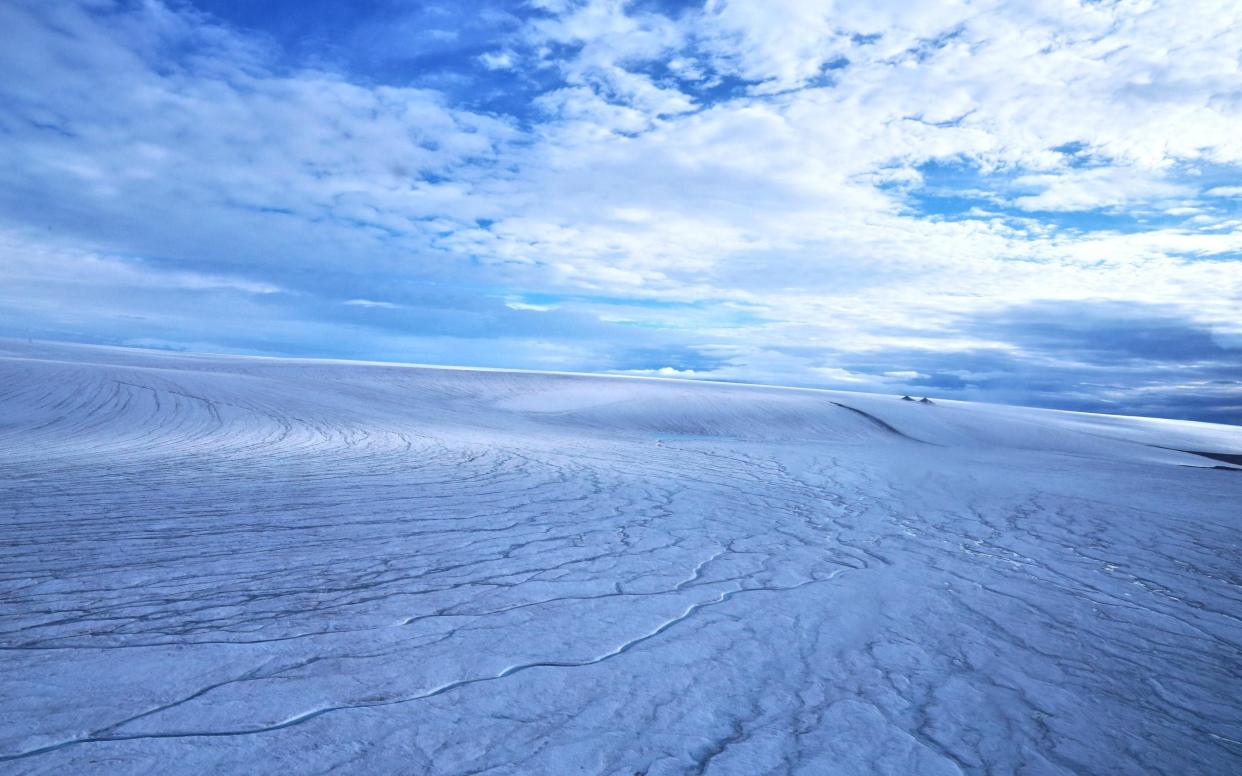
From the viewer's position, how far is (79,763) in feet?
5.20

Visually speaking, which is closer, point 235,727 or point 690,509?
point 235,727

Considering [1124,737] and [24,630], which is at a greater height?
[24,630]

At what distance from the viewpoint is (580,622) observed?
2.74 meters

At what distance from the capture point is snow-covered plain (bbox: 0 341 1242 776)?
6.09 ft

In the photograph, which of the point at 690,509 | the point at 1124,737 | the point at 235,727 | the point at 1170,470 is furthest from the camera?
the point at 1170,470

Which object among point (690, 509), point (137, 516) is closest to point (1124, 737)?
point (690, 509)

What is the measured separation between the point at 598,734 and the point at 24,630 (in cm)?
209

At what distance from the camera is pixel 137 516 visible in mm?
3895

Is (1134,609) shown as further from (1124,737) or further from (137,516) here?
(137,516)

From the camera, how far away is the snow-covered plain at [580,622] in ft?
6.09

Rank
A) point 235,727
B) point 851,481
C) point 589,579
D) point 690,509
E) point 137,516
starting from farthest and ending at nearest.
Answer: point 851,481
point 690,509
point 137,516
point 589,579
point 235,727

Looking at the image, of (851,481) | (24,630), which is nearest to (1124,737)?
(24,630)

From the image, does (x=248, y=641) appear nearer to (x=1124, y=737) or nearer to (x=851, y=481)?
(x=1124, y=737)

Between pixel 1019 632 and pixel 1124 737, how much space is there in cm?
89
